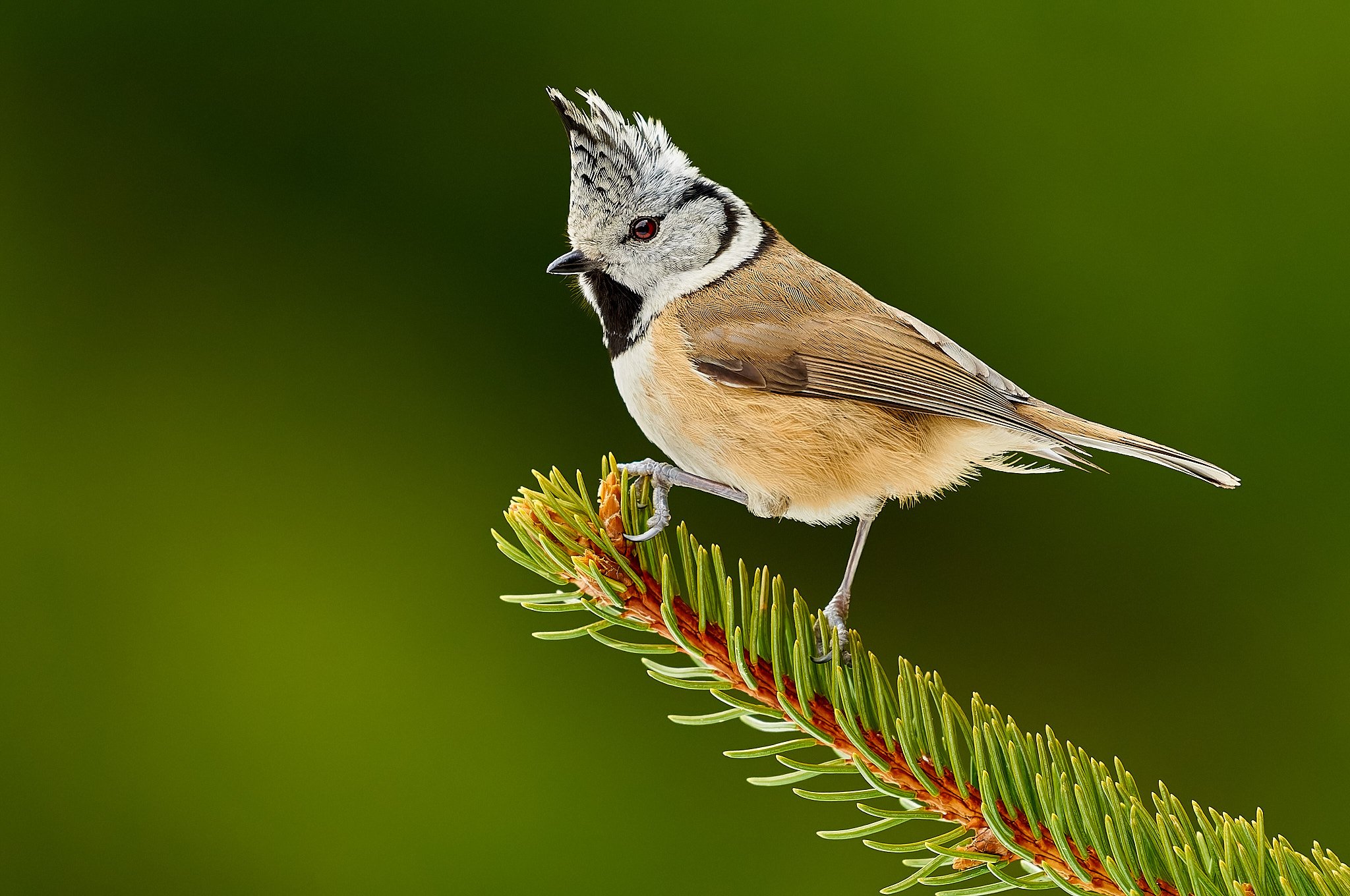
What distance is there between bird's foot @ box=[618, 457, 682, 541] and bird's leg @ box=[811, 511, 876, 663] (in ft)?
0.99

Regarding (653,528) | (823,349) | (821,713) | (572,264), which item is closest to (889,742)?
(821,713)

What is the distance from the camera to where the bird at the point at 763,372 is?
7.22 ft

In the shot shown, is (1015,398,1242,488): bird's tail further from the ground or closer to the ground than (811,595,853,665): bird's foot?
further from the ground

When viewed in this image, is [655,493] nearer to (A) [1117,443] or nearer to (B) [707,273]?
(B) [707,273]

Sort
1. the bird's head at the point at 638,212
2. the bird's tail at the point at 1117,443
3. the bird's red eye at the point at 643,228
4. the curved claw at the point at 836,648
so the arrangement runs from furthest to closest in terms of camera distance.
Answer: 1. the bird's red eye at the point at 643,228
2. the bird's head at the point at 638,212
3. the bird's tail at the point at 1117,443
4. the curved claw at the point at 836,648

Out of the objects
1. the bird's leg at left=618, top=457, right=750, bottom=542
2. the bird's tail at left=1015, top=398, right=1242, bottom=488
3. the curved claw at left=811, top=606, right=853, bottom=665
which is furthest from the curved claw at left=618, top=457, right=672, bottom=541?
the bird's tail at left=1015, top=398, right=1242, bottom=488

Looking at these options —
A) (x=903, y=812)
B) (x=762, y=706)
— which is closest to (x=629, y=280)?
(x=762, y=706)

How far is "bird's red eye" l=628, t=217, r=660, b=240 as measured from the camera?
2.42 meters

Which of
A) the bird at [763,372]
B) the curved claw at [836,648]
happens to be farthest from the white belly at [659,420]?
the curved claw at [836,648]

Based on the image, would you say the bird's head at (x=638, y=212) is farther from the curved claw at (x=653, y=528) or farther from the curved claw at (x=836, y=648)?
the curved claw at (x=836, y=648)

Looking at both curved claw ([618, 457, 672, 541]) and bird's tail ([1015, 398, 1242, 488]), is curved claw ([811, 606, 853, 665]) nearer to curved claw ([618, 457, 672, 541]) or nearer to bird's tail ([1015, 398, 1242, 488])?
curved claw ([618, 457, 672, 541])

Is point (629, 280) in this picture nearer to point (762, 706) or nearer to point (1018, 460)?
point (1018, 460)

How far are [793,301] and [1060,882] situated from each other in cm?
144

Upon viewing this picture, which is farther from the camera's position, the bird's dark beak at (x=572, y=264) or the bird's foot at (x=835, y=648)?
the bird's dark beak at (x=572, y=264)
